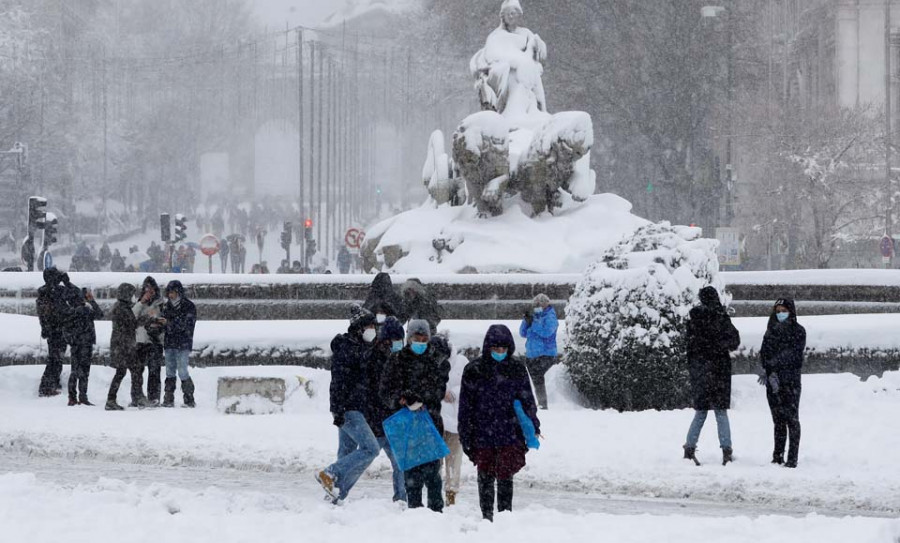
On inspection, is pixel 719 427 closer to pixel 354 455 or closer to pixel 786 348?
pixel 786 348

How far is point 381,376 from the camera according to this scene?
33.7 feet

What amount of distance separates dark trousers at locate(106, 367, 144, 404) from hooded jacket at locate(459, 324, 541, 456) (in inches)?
357

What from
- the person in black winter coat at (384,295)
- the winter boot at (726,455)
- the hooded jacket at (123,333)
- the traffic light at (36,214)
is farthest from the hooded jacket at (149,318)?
the traffic light at (36,214)

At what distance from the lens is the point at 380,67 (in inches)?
4294

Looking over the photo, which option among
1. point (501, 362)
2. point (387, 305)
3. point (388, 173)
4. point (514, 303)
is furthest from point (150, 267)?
point (388, 173)

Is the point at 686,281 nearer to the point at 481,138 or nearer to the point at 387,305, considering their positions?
the point at 387,305

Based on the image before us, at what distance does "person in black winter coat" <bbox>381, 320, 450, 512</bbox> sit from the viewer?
32.3 ft

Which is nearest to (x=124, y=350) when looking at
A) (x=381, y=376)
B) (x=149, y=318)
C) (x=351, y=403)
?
(x=149, y=318)

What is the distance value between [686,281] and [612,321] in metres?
0.95

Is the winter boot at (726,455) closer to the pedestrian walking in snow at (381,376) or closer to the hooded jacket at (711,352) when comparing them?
the hooded jacket at (711,352)

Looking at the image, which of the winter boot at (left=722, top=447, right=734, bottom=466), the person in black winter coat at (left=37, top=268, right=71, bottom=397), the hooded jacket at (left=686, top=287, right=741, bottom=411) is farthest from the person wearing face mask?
the person in black winter coat at (left=37, top=268, right=71, bottom=397)

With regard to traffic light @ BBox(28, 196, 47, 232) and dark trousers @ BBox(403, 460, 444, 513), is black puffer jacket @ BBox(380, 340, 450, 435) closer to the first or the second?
dark trousers @ BBox(403, 460, 444, 513)

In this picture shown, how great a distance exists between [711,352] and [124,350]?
24.9 ft

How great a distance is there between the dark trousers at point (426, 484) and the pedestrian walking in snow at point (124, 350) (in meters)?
8.55
